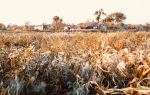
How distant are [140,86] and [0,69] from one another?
186 centimetres

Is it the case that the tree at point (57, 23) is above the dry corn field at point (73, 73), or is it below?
below

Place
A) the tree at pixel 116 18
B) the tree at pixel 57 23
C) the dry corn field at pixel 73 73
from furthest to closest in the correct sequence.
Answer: the tree at pixel 116 18
the tree at pixel 57 23
the dry corn field at pixel 73 73

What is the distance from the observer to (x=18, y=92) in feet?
13.8

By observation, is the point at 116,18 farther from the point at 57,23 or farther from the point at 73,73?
the point at 73,73

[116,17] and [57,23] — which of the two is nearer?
[57,23]

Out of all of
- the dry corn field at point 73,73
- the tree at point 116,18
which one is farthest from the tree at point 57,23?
the dry corn field at point 73,73

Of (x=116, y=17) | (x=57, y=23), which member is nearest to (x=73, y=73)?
(x=57, y=23)

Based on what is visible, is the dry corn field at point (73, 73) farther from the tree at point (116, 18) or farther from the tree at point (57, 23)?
the tree at point (116, 18)

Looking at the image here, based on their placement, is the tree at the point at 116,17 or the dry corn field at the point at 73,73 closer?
the dry corn field at the point at 73,73

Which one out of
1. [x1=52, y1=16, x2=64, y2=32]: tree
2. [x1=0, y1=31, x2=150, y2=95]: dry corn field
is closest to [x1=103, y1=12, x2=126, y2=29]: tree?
[x1=52, y1=16, x2=64, y2=32]: tree

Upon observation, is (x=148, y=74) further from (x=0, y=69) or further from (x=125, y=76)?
(x=0, y=69)

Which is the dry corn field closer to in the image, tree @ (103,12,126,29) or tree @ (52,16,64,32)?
tree @ (52,16,64,32)

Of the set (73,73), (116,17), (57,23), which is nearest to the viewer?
(73,73)

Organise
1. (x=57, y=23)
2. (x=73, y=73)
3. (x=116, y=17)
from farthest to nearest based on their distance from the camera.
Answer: (x=116, y=17) < (x=57, y=23) < (x=73, y=73)
